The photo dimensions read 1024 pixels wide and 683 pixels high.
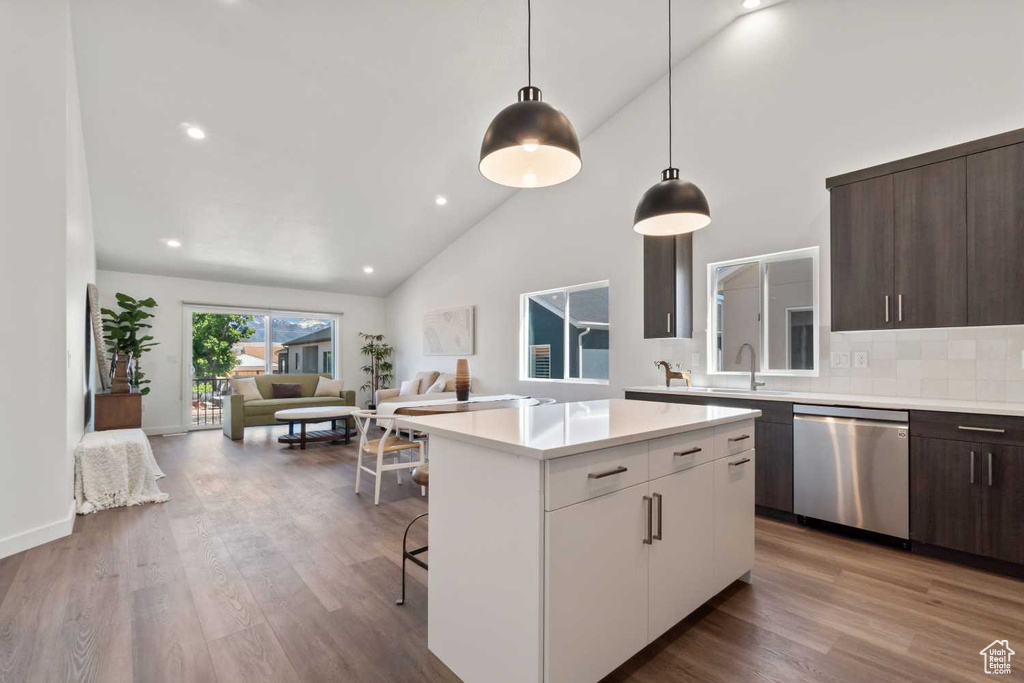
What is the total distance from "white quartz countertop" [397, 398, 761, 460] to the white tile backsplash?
5.44 ft

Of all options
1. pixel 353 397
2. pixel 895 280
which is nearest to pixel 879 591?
pixel 895 280

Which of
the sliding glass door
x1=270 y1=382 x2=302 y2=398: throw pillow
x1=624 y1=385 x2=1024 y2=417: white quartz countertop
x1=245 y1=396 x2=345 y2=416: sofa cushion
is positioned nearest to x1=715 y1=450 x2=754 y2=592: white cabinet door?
x1=624 y1=385 x2=1024 y2=417: white quartz countertop

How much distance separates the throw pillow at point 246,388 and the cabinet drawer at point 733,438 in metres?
6.77

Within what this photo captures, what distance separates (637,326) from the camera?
15.7 feet

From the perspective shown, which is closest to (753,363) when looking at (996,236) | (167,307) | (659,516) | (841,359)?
(841,359)

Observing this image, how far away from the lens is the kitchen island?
4.42ft

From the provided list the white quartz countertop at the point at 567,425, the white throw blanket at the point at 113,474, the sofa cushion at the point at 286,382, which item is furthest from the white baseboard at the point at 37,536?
the sofa cushion at the point at 286,382

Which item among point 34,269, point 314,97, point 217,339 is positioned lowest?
point 217,339

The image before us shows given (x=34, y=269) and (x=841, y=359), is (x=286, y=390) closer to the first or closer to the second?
(x=34, y=269)

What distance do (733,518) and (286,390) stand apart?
7015 millimetres

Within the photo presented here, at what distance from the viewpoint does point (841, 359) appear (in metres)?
3.41

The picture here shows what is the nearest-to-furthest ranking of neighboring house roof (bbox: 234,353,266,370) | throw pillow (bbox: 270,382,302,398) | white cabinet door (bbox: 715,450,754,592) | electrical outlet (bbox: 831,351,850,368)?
white cabinet door (bbox: 715,450,754,592), electrical outlet (bbox: 831,351,850,368), throw pillow (bbox: 270,382,302,398), neighboring house roof (bbox: 234,353,266,370)

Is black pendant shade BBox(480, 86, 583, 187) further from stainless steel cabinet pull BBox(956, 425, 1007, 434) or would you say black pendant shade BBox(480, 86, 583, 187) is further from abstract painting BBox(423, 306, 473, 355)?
abstract painting BBox(423, 306, 473, 355)

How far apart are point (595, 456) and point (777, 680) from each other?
3.54 feet
